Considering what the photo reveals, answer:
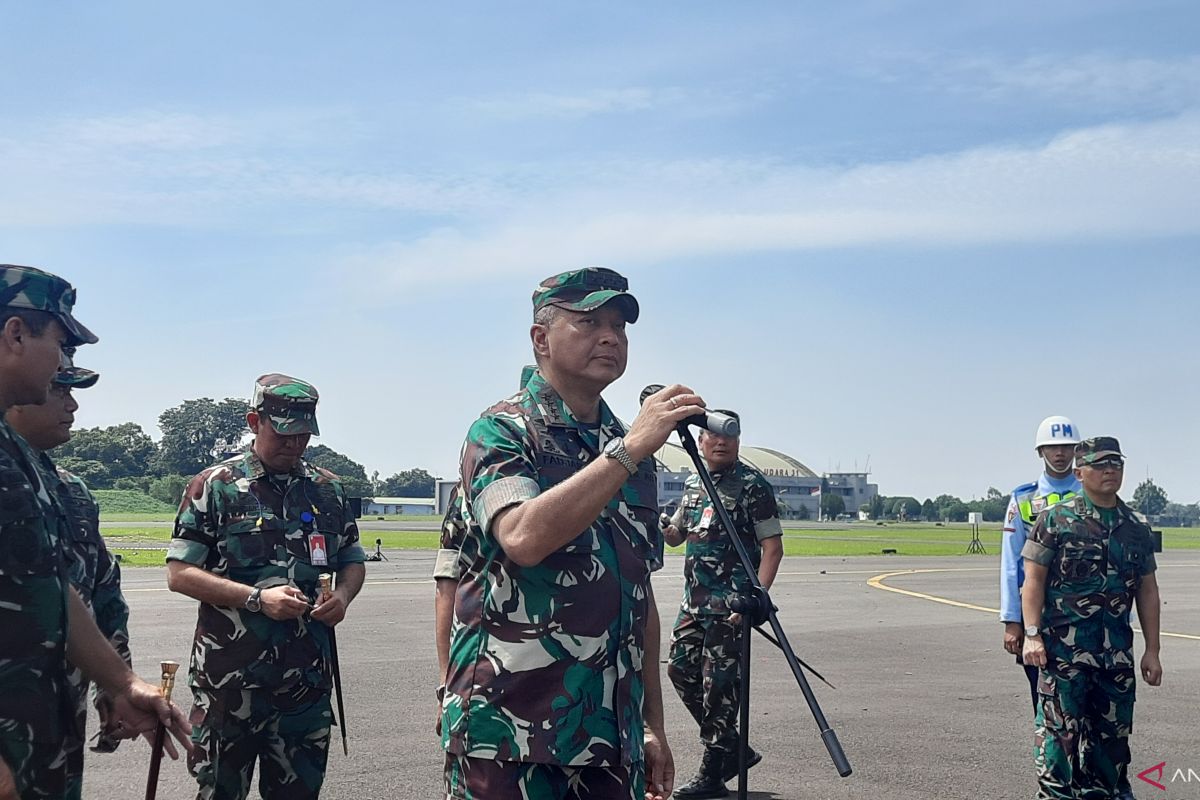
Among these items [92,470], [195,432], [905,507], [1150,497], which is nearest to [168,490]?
[92,470]

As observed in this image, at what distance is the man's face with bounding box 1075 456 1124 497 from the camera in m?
6.52

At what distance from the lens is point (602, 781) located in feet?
10.6

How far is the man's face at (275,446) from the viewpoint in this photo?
514cm

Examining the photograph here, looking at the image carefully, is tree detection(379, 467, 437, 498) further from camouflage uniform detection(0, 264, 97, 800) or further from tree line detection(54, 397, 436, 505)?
camouflage uniform detection(0, 264, 97, 800)

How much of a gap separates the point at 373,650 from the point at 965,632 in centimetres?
786

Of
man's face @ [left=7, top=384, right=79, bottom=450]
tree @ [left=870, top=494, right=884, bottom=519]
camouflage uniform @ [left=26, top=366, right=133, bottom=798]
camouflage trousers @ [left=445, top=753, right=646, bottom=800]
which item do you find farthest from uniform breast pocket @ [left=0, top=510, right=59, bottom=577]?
tree @ [left=870, top=494, right=884, bottom=519]

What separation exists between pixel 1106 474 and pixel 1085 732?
1.39 metres

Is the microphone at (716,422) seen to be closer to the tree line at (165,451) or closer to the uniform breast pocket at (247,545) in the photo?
the uniform breast pocket at (247,545)

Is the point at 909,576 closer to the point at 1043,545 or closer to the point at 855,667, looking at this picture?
the point at 855,667

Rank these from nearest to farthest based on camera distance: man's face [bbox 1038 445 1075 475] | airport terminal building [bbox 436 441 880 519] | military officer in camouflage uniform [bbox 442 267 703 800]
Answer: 1. military officer in camouflage uniform [bbox 442 267 703 800]
2. man's face [bbox 1038 445 1075 475]
3. airport terminal building [bbox 436 441 880 519]

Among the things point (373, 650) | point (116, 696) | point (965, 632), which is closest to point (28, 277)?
point (116, 696)

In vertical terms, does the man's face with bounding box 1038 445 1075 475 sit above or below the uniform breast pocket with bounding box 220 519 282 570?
above

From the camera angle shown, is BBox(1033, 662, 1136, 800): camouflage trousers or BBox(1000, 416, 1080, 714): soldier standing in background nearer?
BBox(1033, 662, 1136, 800): camouflage trousers

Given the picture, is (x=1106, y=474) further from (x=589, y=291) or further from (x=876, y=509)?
(x=876, y=509)
